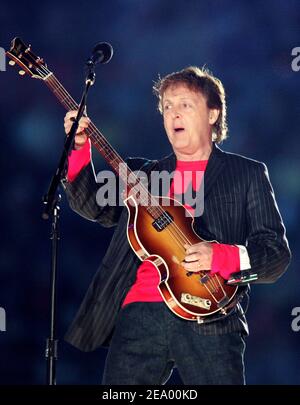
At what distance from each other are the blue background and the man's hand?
135 centimetres

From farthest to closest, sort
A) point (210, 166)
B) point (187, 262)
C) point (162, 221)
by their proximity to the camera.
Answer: point (210, 166) < point (162, 221) < point (187, 262)

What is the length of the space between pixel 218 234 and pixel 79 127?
0.67 metres

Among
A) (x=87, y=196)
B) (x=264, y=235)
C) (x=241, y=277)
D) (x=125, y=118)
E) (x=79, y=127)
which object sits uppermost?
(x=125, y=118)

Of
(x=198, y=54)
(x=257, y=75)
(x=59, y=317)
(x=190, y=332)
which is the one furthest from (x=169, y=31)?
(x=190, y=332)

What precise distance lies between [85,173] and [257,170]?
0.67 meters

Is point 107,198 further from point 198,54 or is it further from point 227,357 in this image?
point 198,54

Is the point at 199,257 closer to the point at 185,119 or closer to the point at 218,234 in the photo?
the point at 218,234

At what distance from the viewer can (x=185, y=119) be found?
327 centimetres

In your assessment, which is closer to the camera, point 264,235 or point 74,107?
point 264,235

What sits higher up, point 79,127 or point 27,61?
point 27,61

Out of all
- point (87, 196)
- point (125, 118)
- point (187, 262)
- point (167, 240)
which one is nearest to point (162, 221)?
point (167, 240)

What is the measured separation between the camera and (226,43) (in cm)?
421

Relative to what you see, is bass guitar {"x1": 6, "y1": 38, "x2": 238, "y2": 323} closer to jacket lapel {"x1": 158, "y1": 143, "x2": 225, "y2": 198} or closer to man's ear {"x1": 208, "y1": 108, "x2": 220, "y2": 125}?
jacket lapel {"x1": 158, "y1": 143, "x2": 225, "y2": 198}

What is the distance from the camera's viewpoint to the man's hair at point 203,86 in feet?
10.9
